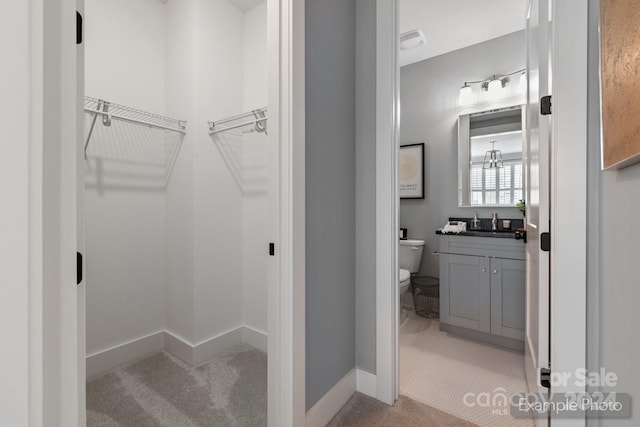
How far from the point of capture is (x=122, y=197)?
2031mm

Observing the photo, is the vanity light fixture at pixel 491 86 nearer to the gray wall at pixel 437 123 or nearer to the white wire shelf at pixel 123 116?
the gray wall at pixel 437 123

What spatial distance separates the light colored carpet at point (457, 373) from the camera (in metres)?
1.59

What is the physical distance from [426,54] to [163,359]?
3.59 metres

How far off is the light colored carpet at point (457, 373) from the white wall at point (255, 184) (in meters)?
1.12

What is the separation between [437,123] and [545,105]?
189 cm

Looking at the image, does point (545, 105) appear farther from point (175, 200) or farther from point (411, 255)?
point (175, 200)

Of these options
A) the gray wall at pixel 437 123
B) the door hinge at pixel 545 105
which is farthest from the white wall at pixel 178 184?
the gray wall at pixel 437 123

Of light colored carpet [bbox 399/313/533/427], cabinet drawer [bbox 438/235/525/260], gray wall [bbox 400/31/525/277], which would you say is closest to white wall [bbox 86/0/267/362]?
light colored carpet [bbox 399/313/533/427]

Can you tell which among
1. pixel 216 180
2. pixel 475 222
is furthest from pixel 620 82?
pixel 475 222

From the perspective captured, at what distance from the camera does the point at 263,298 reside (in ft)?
7.36

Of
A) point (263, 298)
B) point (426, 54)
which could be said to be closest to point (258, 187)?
point (263, 298)

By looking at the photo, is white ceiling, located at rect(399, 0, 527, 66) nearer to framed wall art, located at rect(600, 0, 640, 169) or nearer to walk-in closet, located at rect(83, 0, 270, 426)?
walk-in closet, located at rect(83, 0, 270, 426)

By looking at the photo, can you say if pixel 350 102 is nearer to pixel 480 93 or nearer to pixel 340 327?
pixel 340 327
